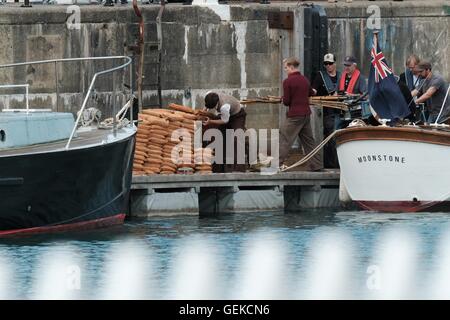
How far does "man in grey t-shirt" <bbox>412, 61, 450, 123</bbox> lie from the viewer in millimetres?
32719

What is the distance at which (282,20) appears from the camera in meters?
35.4

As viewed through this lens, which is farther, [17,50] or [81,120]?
[17,50]

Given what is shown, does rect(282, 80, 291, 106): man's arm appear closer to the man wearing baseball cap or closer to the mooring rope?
the mooring rope

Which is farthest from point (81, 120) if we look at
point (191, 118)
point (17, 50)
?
point (17, 50)

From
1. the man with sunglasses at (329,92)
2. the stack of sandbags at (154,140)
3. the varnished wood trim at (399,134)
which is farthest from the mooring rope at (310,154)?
the stack of sandbags at (154,140)

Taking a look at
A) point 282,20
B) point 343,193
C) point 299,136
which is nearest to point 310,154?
point 299,136

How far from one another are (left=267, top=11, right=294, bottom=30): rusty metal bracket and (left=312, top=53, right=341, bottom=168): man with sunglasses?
114cm

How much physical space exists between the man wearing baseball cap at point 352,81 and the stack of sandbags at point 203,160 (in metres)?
2.37

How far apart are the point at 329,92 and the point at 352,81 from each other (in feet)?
1.31

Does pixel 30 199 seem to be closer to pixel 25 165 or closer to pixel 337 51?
pixel 25 165

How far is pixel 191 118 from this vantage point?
32781mm

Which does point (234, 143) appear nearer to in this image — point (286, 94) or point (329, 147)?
point (286, 94)

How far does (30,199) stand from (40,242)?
0.56m
